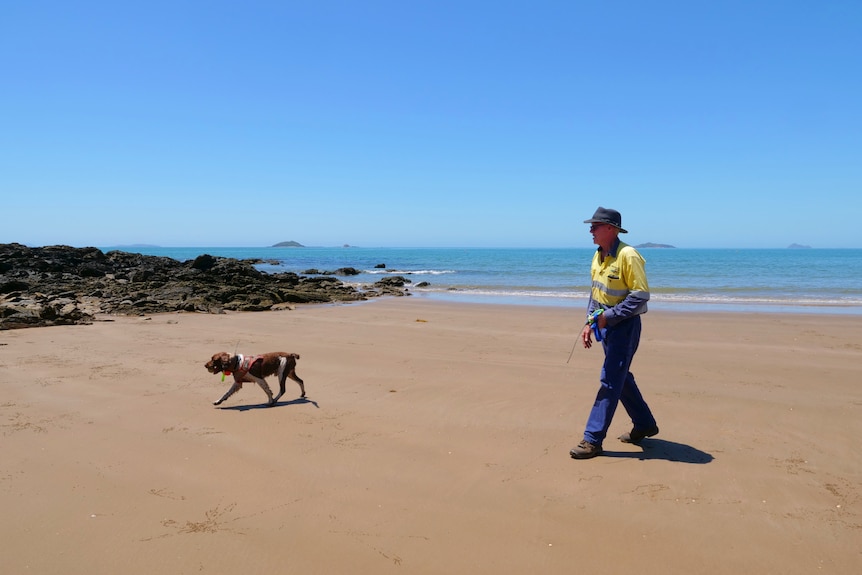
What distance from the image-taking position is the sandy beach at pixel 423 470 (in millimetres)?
3260

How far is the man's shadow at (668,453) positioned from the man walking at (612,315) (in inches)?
12.1

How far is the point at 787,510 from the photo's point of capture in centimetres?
376

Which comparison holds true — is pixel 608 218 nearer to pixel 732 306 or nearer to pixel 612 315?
pixel 612 315

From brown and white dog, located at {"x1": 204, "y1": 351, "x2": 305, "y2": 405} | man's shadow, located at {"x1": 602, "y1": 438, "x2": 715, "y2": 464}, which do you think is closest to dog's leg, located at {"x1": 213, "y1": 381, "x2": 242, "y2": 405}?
brown and white dog, located at {"x1": 204, "y1": 351, "x2": 305, "y2": 405}

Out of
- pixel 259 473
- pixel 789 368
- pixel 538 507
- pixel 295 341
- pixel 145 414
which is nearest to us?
pixel 538 507

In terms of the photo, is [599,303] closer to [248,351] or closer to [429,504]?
[429,504]

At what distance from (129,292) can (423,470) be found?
19015mm

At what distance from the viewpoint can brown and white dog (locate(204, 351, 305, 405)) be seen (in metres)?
6.24

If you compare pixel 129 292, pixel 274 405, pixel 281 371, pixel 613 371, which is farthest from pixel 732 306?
pixel 129 292

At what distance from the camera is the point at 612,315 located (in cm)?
446

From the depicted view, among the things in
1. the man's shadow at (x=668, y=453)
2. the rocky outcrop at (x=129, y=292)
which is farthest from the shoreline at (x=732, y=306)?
the man's shadow at (x=668, y=453)

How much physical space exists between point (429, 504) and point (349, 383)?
3.72 meters

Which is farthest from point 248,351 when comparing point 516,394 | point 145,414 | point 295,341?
point 516,394

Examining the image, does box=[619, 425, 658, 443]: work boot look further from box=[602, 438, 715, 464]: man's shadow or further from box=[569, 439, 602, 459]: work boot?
box=[569, 439, 602, 459]: work boot
